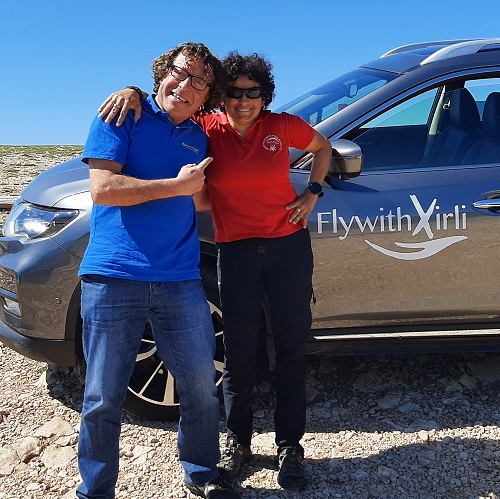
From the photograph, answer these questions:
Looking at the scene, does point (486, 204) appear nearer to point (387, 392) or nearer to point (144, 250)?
point (387, 392)

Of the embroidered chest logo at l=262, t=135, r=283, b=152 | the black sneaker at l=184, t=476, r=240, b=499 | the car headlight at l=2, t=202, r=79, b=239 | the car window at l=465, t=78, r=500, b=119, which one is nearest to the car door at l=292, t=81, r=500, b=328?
the car window at l=465, t=78, r=500, b=119

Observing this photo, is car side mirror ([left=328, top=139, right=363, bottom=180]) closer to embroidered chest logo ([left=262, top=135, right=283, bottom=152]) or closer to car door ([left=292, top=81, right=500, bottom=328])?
car door ([left=292, top=81, right=500, bottom=328])

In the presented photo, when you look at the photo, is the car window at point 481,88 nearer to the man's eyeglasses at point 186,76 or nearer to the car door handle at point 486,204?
the car door handle at point 486,204

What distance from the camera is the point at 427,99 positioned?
3561 millimetres

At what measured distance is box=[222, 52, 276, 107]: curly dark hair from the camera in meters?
2.73

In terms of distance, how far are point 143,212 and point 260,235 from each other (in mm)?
549

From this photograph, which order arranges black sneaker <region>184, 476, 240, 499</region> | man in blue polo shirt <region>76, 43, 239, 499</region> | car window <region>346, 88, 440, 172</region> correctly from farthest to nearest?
car window <region>346, 88, 440, 172</region>
black sneaker <region>184, 476, 240, 499</region>
man in blue polo shirt <region>76, 43, 239, 499</region>

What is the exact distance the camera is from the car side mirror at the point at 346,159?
3.09 metres

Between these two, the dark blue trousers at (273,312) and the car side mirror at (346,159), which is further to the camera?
the car side mirror at (346,159)

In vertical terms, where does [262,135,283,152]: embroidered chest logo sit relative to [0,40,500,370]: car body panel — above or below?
above

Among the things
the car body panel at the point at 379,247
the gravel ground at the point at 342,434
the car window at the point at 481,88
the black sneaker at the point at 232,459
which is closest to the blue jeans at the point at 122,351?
the black sneaker at the point at 232,459

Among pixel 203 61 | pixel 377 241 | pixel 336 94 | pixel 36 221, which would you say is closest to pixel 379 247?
pixel 377 241

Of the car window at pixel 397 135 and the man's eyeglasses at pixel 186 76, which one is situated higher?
the man's eyeglasses at pixel 186 76

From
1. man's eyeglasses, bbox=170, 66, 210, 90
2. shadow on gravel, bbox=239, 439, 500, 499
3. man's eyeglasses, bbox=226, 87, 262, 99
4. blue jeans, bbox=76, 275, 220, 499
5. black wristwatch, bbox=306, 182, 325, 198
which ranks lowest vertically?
shadow on gravel, bbox=239, 439, 500, 499
